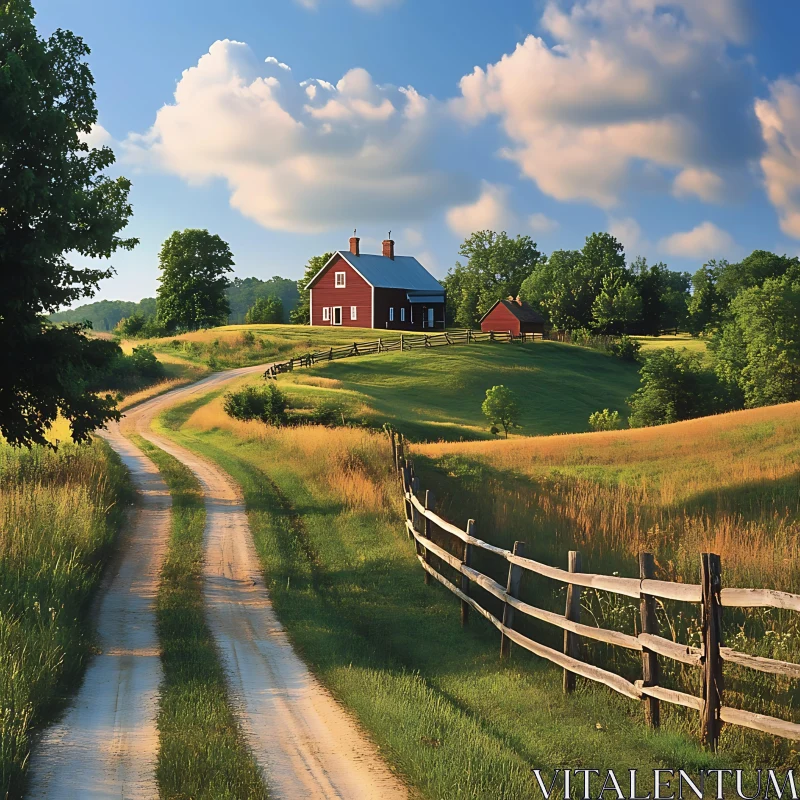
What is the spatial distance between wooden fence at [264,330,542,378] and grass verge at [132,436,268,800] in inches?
1569

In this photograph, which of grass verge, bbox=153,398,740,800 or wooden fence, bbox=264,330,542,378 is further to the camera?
wooden fence, bbox=264,330,542,378

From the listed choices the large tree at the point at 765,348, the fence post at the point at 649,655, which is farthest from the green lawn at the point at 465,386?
the fence post at the point at 649,655

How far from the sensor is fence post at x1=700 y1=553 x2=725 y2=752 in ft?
23.5

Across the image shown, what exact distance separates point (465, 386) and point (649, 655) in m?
52.4

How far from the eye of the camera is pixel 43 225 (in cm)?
1445

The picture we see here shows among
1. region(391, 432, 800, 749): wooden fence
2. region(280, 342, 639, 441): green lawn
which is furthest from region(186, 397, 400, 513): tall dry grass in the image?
region(280, 342, 639, 441): green lawn

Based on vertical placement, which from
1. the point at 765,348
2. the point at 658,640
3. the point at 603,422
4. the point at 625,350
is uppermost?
the point at 625,350

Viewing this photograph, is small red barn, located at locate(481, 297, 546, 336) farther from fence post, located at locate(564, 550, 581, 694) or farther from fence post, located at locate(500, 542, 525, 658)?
fence post, located at locate(564, 550, 581, 694)

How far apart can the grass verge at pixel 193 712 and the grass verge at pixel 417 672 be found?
1.27 m

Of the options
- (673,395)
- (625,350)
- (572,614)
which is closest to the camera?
(572,614)

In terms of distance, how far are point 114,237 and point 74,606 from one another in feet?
26.7

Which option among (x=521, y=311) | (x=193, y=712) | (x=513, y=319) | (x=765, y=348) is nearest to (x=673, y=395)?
(x=765, y=348)

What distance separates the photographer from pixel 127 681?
9305 millimetres

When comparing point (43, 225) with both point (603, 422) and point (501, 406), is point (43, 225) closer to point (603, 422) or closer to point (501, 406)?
point (501, 406)
